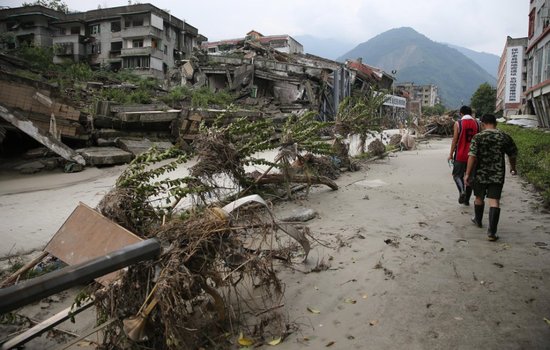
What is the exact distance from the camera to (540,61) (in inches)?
798

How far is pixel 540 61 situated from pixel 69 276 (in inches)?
979

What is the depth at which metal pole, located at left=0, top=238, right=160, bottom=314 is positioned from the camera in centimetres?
180

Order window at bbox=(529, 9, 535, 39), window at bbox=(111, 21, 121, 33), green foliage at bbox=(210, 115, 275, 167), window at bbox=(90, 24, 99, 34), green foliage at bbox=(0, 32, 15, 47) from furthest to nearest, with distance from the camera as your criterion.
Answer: window at bbox=(90, 24, 99, 34)
window at bbox=(111, 21, 121, 33)
green foliage at bbox=(0, 32, 15, 47)
window at bbox=(529, 9, 535, 39)
green foliage at bbox=(210, 115, 275, 167)

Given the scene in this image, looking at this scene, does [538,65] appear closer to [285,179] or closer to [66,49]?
[285,179]

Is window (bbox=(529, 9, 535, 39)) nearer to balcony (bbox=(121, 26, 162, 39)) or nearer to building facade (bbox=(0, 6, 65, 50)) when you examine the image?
balcony (bbox=(121, 26, 162, 39))

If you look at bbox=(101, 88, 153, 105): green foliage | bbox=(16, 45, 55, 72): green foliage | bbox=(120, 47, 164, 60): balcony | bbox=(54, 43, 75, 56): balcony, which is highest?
bbox=(54, 43, 75, 56): balcony

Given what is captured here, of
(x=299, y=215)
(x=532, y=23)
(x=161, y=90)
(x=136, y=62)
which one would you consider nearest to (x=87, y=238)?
(x=299, y=215)

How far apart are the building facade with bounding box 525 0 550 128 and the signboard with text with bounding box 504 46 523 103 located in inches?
586

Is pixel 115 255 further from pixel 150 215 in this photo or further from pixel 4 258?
pixel 4 258

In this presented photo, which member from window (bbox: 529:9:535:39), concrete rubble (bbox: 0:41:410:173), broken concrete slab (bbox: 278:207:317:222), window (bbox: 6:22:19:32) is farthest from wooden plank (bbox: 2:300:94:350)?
window (bbox: 6:22:19:32)

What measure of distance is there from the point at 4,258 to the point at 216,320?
305 cm

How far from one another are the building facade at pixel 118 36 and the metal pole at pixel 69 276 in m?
39.7

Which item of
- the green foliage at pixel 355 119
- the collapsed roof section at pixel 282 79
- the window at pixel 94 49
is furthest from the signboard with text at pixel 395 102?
the window at pixel 94 49

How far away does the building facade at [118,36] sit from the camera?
38.8 metres
